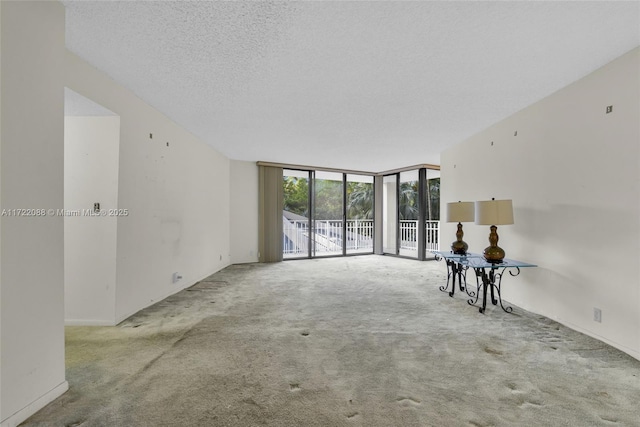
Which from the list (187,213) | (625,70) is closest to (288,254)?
(187,213)

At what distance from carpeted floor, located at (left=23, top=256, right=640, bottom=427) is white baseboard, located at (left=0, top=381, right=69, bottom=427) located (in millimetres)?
40

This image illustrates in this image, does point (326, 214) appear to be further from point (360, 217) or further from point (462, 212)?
point (462, 212)

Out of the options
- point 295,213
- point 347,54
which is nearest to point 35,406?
point 347,54

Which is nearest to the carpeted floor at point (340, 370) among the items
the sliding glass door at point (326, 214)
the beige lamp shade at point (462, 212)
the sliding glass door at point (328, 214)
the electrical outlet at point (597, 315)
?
the electrical outlet at point (597, 315)

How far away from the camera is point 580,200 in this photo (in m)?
2.50

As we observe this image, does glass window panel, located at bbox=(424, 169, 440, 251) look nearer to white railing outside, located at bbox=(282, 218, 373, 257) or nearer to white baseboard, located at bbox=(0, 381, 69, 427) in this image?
white railing outside, located at bbox=(282, 218, 373, 257)

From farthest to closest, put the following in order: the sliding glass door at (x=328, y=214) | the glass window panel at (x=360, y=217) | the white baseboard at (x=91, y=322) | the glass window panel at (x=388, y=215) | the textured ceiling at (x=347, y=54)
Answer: the glass window panel at (x=360, y=217)
the glass window panel at (x=388, y=215)
the sliding glass door at (x=328, y=214)
the white baseboard at (x=91, y=322)
the textured ceiling at (x=347, y=54)

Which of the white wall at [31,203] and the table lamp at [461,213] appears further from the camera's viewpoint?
the table lamp at [461,213]

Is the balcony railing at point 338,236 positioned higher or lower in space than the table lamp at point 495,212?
lower

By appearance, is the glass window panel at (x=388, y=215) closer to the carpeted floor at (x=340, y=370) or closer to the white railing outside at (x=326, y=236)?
the white railing outside at (x=326, y=236)

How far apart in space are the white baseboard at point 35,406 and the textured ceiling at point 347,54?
2.35 m

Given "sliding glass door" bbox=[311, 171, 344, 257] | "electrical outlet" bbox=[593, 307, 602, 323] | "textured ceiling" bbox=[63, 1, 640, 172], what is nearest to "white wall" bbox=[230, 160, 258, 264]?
"sliding glass door" bbox=[311, 171, 344, 257]

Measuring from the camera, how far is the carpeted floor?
146 cm

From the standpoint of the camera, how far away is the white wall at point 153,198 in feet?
8.74
